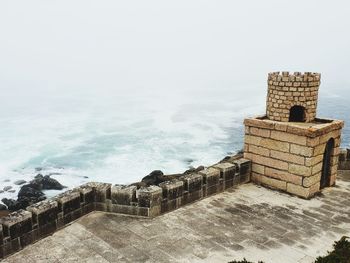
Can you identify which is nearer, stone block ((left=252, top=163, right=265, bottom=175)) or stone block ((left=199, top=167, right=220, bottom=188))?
stone block ((left=199, top=167, right=220, bottom=188))

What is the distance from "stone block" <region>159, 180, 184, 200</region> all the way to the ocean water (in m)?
21.4

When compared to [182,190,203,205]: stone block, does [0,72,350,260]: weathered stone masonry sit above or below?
above

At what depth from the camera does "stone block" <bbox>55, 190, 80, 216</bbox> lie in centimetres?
789

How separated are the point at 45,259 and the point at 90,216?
1.85m

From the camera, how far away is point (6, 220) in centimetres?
694

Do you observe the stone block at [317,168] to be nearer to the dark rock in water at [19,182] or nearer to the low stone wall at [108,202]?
the low stone wall at [108,202]

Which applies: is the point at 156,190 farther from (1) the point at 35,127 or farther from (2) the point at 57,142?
(1) the point at 35,127

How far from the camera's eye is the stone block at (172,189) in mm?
8797

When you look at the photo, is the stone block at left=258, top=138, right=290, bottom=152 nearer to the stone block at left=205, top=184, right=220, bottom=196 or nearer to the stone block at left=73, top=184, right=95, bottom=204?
the stone block at left=205, top=184, right=220, bottom=196

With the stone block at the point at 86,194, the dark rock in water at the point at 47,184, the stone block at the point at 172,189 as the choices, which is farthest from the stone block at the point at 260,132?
the dark rock in water at the point at 47,184

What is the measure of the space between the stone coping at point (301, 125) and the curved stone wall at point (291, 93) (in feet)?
0.92

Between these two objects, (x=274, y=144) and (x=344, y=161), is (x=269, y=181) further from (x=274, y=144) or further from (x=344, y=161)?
(x=344, y=161)

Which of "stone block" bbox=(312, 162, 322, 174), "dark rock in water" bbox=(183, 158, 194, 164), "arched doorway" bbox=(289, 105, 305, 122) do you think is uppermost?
"arched doorway" bbox=(289, 105, 305, 122)

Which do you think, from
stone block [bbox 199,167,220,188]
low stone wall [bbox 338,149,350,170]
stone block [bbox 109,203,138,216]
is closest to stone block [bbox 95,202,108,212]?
stone block [bbox 109,203,138,216]
